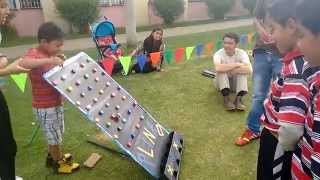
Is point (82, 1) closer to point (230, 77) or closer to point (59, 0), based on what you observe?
point (59, 0)

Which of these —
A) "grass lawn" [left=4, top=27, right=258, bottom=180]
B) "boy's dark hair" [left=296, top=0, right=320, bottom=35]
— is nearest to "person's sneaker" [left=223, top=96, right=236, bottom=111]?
"grass lawn" [left=4, top=27, right=258, bottom=180]

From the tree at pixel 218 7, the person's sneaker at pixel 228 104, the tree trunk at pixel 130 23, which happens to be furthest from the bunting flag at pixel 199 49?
the tree at pixel 218 7

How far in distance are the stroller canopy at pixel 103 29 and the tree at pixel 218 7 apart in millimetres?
11105

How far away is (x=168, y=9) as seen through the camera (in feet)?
56.4

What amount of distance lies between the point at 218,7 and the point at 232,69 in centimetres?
1367

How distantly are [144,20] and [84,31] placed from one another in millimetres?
3389

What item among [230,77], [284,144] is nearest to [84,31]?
[230,77]

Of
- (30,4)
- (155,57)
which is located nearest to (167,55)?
(155,57)

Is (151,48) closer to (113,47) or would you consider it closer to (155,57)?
(155,57)

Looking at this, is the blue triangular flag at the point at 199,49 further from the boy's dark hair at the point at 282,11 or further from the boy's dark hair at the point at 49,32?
the boy's dark hair at the point at 282,11

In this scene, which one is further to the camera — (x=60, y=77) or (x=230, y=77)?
(x=230, y=77)

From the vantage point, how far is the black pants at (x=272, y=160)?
2582 mm

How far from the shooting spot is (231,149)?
4730 millimetres

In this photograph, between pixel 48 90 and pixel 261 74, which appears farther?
pixel 261 74
